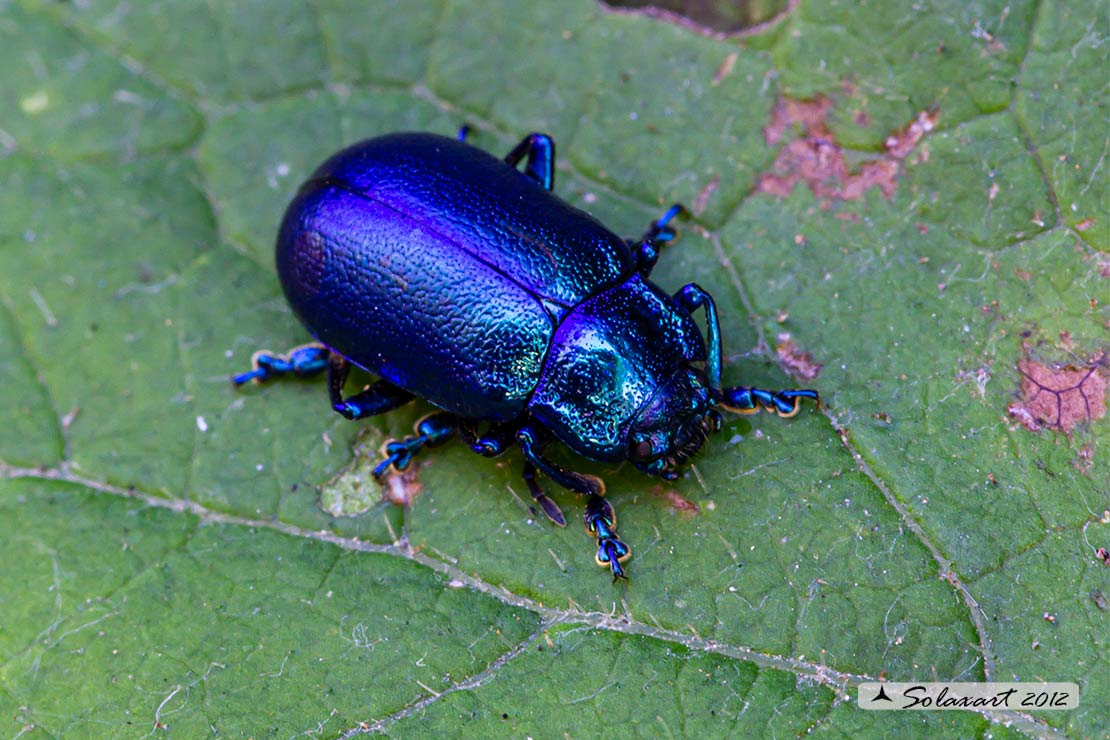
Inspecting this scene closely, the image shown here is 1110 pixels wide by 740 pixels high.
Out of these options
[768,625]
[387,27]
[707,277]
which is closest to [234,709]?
[768,625]

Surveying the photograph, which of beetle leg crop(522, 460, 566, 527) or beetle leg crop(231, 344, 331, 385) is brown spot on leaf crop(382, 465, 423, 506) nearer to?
beetle leg crop(522, 460, 566, 527)

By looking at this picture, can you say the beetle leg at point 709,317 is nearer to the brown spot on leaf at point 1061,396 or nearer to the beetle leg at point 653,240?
the beetle leg at point 653,240

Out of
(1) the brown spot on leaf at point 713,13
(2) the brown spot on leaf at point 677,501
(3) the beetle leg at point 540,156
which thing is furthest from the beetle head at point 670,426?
(1) the brown spot on leaf at point 713,13

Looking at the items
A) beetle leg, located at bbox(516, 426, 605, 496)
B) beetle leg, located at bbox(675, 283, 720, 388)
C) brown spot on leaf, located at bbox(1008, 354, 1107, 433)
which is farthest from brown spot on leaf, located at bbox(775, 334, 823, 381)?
beetle leg, located at bbox(516, 426, 605, 496)

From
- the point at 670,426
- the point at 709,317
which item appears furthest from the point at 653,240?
the point at 670,426

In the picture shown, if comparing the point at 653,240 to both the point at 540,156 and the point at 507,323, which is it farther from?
the point at 507,323

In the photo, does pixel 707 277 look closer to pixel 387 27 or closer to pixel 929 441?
pixel 929 441
